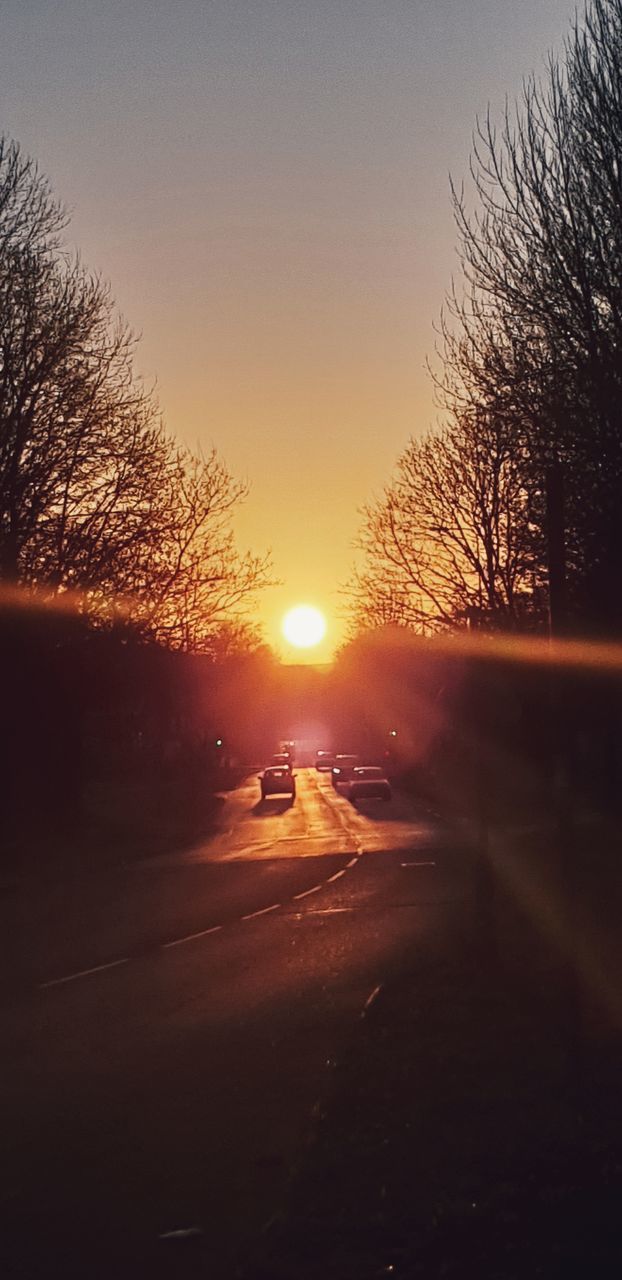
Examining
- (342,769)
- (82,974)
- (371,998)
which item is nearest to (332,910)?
(82,974)

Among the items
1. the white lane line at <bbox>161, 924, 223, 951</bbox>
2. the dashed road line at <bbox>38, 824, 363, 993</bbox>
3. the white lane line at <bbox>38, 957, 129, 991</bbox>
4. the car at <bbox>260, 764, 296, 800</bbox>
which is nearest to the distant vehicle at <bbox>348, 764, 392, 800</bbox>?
the car at <bbox>260, 764, 296, 800</bbox>

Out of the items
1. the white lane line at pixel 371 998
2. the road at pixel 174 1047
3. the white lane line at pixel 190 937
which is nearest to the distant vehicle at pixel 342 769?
the road at pixel 174 1047

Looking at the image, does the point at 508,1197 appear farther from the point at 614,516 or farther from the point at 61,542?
the point at 61,542

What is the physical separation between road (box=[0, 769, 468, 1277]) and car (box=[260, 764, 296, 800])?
47711 millimetres

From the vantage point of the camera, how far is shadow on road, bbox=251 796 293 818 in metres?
62.9

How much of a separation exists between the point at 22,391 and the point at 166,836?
51.1 ft

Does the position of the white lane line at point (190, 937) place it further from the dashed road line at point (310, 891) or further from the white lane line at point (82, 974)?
the dashed road line at point (310, 891)

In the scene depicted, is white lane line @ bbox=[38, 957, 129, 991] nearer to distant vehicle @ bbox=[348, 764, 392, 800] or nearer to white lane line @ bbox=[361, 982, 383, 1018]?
white lane line @ bbox=[361, 982, 383, 1018]

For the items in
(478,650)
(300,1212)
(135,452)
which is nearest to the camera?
(300,1212)

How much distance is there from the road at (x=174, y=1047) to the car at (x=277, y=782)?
4771 centimetres

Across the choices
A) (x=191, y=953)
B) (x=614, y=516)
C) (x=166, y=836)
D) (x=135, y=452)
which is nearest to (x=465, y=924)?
(x=191, y=953)

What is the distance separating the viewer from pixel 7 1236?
21.2 feet

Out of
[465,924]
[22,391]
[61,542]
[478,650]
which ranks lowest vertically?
[465,924]

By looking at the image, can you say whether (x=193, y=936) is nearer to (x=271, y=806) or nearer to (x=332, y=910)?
(x=332, y=910)
